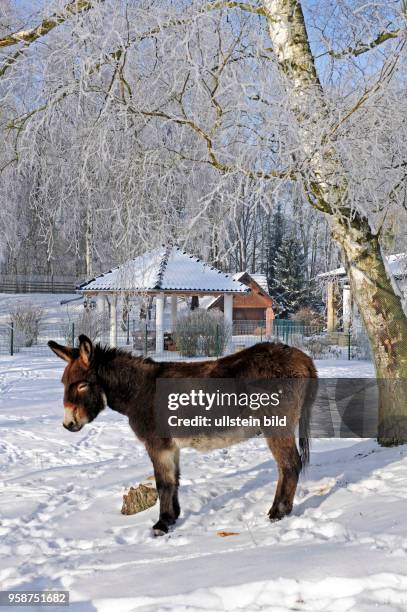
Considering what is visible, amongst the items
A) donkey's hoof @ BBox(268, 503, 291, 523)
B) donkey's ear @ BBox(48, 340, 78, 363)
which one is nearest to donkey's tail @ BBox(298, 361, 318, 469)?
donkey's hoof @ BBox(268, 503, 291, 523)

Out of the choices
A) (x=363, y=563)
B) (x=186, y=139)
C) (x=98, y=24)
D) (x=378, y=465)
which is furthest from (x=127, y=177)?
(x=363, y=563)

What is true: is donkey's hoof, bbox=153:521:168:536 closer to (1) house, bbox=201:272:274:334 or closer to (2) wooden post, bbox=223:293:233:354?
(2) wooden post, bbox=223:293:233:354

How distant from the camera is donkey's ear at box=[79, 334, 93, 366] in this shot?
12.1 feet

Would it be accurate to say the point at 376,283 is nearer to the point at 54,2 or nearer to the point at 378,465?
the point at 378,465

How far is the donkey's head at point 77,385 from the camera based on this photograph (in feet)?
12.6

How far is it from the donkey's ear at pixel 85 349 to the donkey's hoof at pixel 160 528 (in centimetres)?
133

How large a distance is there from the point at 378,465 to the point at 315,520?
1.39 meters

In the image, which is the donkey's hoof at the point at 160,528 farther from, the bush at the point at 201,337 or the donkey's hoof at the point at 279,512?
the bush at the point at 201,337

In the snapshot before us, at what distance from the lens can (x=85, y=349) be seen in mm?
3754

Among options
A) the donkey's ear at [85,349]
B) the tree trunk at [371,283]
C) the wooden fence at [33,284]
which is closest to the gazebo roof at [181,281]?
the tree trunk at [371,283]

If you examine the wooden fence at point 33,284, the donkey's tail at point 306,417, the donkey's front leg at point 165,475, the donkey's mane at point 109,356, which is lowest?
the donkey's front leg at point 165,475

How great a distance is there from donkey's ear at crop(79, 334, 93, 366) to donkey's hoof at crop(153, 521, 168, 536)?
4.35ft

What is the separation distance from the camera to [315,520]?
3.62m

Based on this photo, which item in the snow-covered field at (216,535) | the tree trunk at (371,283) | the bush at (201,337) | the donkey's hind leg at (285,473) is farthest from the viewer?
the bush at (201,337)
